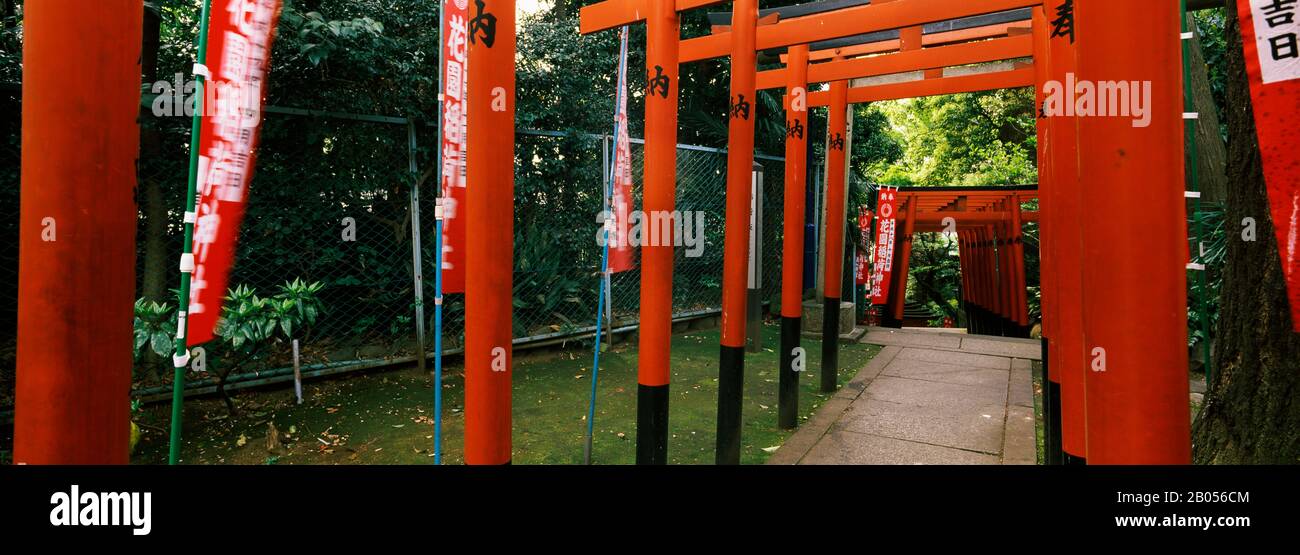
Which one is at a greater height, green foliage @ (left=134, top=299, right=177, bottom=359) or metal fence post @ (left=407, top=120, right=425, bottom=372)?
metal fence post @ (left=407, top=120, right=425, bottom=372)

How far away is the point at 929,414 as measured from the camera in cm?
499

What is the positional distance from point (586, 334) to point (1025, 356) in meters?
4.99

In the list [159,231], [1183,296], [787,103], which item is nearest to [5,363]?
[159,231]

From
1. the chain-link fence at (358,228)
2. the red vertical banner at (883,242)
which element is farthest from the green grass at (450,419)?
the red vertical banner at (883,242)

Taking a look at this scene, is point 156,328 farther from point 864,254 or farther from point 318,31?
point 864,254

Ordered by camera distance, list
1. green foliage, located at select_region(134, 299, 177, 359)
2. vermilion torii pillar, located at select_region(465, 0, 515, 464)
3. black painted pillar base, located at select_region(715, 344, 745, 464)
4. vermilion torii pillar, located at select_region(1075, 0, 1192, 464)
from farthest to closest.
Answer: black painted pillar base, located at select_region(715, 344, 745, 464)
green foliage, located at select_region(134, 299, 177, 359)
vermilion torii pillar, located at select_region(465, 0, 515, 464)
vermilion torii pillar, located at select_region(1075, 0, 1192, 464)

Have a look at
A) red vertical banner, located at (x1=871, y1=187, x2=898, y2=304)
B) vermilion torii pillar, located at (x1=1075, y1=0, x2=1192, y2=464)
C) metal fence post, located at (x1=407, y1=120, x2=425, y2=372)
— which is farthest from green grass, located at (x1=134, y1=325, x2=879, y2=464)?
red vertical banner, located at (x1=871, y1=187, x2=898, y2=304)

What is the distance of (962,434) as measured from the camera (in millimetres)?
4496

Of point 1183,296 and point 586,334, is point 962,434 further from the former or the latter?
point 586,334

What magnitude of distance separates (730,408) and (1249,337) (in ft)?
7.83

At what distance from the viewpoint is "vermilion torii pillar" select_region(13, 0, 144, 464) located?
5.16 ft

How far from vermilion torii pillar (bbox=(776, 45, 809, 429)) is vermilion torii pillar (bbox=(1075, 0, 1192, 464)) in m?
3.16

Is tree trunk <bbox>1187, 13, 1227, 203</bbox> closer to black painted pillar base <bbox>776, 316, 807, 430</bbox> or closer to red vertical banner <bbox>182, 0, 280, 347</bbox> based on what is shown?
black painted pillar base <bbox>776, 316, 807, 430</bbox>

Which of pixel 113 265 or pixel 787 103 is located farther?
pixel 787 103
